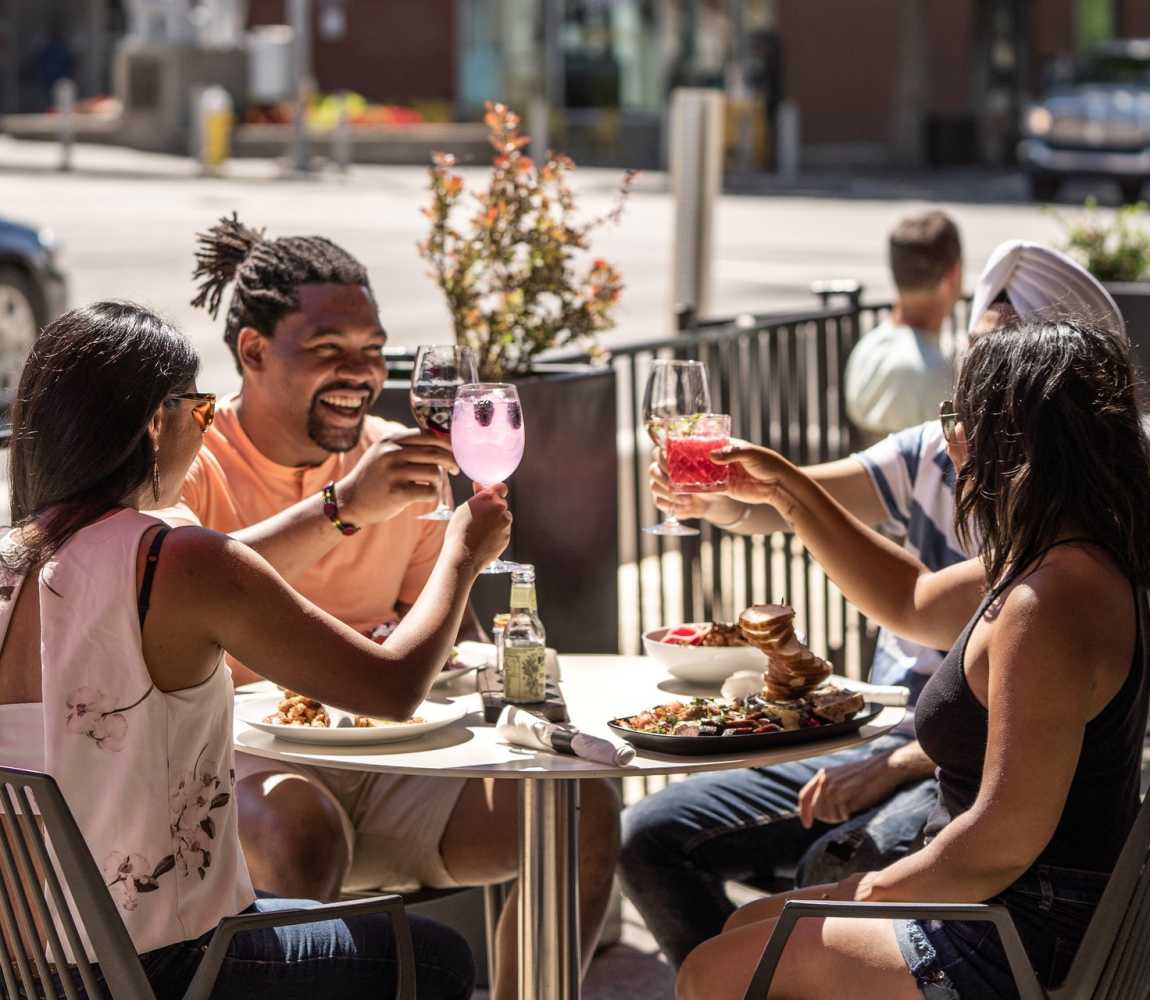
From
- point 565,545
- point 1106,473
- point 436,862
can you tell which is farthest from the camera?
point 565,545

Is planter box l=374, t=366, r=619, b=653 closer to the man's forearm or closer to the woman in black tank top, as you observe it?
the man's forearm

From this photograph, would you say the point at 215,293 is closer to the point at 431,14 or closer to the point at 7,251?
the point at 7,251

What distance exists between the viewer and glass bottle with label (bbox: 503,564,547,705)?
3.38 meters

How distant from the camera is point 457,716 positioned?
11.0 feet

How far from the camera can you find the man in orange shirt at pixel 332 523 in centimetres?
355

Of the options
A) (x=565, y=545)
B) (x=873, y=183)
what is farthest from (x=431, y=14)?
(x=565, y=545)

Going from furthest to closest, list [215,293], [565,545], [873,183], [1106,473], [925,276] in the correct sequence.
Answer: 1. [873,183]
2. [925,276]
3. [565,545]
4. [215,293]
5. [1106,473]

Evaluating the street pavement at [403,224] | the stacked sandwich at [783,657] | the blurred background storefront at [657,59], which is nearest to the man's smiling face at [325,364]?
the stacked sandwich at [783,657]

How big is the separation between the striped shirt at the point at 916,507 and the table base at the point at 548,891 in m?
0.91

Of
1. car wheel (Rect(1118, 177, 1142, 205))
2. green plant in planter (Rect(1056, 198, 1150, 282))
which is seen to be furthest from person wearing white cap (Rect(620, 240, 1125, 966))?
car wheel (Rect(1118, 177, 1142, 205))

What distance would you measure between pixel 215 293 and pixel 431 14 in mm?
36956

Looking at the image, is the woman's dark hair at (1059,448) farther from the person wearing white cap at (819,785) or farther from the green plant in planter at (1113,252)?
the green plant in planter at (1113,252)

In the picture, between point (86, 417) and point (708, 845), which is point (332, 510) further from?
point (708, 845)

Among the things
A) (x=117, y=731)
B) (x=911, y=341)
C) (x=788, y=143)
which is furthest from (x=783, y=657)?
(x=788, y=143)
